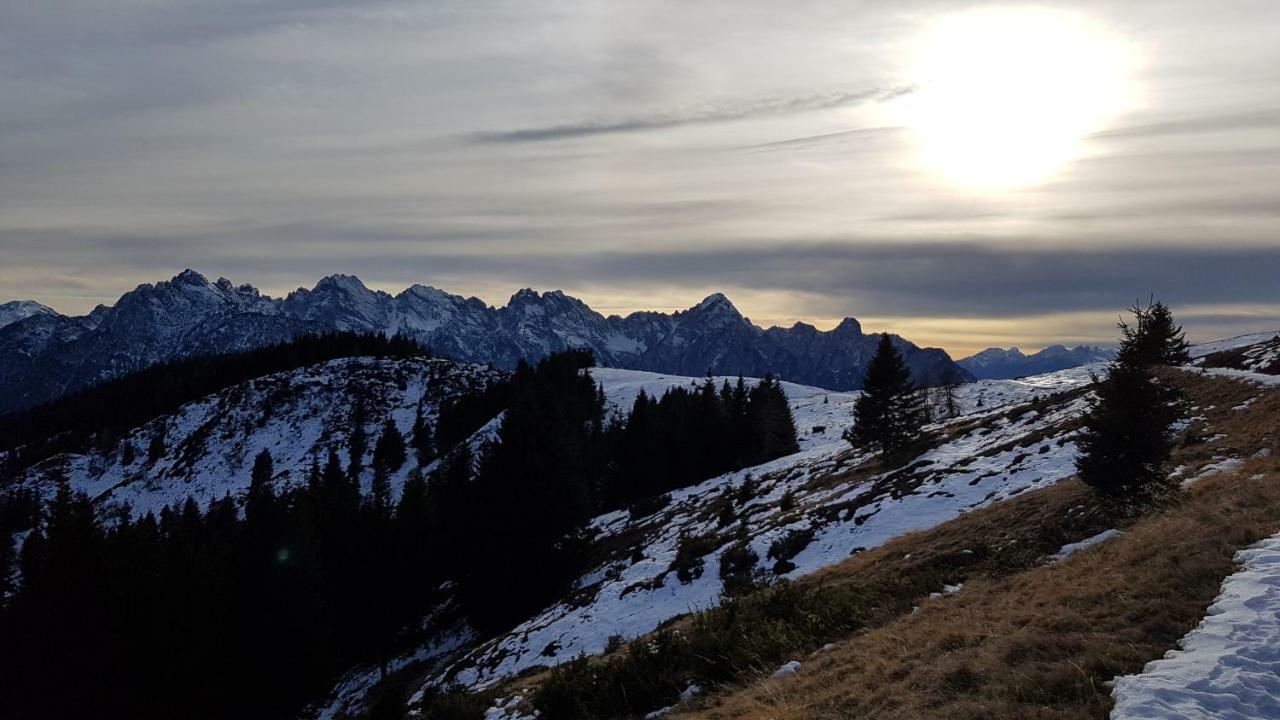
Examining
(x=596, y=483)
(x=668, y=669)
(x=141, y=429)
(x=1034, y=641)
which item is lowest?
(x=596, y=483)

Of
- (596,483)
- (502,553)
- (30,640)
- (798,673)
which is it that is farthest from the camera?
(596,483)

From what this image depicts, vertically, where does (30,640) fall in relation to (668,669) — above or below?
below

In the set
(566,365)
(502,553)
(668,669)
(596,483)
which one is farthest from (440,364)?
(668,669)

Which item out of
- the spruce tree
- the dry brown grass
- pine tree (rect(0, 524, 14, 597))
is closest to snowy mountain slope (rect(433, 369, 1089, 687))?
the dry brown grass

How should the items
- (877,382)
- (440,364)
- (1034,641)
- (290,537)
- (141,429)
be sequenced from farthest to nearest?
1. (440,364)
2. (141,429)
3. (877,382)
4. (290,537)
5. (1034,641)

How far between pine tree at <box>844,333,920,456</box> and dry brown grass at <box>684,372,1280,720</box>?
88.6ft

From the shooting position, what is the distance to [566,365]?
15238 centimetres

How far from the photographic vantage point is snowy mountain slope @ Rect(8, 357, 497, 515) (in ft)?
391

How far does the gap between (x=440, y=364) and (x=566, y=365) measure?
3462 cm

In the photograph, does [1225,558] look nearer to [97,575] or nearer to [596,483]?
[97,575]

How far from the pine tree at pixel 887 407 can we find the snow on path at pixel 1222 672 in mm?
35114

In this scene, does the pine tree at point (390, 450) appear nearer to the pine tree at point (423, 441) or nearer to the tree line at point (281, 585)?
the pine tree at point (423, 441)

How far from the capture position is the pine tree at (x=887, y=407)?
44.1 metres

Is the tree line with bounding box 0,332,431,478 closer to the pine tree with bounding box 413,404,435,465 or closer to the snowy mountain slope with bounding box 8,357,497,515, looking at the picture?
the snowy mountain slope with bounding box 8,357,497,515
